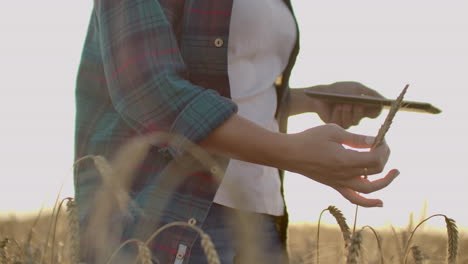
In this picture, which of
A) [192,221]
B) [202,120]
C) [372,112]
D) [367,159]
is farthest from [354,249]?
[372,112]

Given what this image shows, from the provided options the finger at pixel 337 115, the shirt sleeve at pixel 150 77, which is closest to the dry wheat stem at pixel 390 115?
the shirt sleeve at pixel 150 77

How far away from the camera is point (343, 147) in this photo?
5.60ft

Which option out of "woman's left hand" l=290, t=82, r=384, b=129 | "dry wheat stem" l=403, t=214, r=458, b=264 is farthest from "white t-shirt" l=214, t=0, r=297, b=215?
"dry wheat stem" l=403, t=214, r=458, b=264

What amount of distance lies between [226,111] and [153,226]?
1.12ft

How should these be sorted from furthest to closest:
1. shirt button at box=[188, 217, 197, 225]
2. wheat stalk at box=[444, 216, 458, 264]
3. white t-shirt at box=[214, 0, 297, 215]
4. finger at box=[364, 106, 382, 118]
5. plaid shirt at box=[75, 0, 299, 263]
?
finger at box=[364, 106, 382, 118] → white t-shirt at box=[214, 0, 297, 215] → shirt button at box=[188, 217, 197, 225] → plaid shirt at box=[75, 0, 299, 263] → wheat stalk at box=[444, 216, 458, 264]

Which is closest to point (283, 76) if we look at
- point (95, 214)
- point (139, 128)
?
point (139, 128)

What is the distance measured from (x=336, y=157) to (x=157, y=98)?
41 centimetres

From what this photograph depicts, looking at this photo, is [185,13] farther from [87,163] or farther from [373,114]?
[373,114]

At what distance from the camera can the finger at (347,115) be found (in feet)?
8.28

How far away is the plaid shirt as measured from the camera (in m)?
1.80

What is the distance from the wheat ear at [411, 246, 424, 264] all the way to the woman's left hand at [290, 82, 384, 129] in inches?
32.7

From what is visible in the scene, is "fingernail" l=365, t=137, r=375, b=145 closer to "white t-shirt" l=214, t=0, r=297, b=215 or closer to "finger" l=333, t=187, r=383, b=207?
"finger" l=333, t=187, r=383, b=207

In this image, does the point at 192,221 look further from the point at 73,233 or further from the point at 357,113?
the point at 357,113

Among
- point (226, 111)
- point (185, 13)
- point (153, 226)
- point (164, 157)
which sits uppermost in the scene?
point (185, 13)
